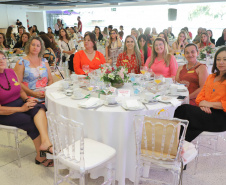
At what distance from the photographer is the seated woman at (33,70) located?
329cm

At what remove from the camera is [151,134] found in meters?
1.95

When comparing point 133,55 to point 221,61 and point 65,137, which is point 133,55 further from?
point 65,137

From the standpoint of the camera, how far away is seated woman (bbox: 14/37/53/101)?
3.29 m

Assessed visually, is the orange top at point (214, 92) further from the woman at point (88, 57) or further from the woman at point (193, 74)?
the woman at point (88, 57)

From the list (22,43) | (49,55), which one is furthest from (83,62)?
(22,43)

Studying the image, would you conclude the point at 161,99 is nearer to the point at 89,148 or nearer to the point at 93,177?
the point at 89,148

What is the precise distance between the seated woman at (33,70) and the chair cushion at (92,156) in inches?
56.8

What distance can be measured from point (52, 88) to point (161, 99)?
1.48m

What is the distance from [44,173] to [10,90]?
3.70 ft

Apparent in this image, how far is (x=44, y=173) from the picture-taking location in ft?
8.79

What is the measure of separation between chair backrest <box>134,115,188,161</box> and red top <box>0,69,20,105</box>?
1.75 meters

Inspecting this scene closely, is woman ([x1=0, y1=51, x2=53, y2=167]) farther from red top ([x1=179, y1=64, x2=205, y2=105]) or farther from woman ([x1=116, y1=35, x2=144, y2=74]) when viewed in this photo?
red top ([x1=179, y1=64, x2=205, y2=105])

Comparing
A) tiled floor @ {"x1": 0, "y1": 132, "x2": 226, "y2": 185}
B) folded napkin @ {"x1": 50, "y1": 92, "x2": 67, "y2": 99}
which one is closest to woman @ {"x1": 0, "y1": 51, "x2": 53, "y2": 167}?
tiled floor @ {"x1": 0, "y1": 132, "x2": 226, "y2": 185}

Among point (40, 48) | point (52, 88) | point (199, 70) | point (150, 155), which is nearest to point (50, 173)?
point (52, 88)
